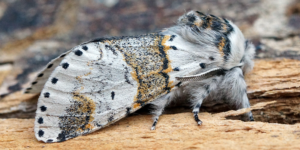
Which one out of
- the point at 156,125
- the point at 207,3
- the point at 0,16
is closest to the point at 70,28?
the point at 0,16

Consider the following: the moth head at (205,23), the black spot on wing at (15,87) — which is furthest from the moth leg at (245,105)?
the black spot on wing at (15,87)

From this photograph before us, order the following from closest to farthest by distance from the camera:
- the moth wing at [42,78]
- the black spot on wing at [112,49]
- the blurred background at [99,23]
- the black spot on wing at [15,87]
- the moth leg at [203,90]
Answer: the black spot on wing at [112,49] → the moth leg at [203,90] → the moth wing at [42,78] → the black spot on wing at [15,87] → the blurred background at [99,23]

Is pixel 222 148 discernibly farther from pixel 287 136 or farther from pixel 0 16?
pixel 0 16

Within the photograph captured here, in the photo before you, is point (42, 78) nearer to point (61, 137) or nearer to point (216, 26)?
point (61, 137)

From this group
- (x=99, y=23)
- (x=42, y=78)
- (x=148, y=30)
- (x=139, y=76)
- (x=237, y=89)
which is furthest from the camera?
(x=99, y=23)

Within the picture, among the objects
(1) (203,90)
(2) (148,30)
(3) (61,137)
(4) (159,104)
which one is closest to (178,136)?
(4) (159,104)

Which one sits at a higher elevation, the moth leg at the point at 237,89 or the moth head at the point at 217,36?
Answer: the moth head at the point at 217,36

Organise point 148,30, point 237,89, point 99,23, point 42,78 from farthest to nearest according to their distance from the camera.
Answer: point 99,23, point 148,30, point 42,78, point 237,89

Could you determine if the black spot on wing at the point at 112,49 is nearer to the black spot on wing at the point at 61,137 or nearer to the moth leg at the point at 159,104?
the moth leg at the point at 159,104
